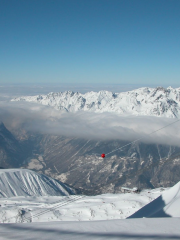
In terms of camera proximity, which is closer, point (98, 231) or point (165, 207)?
point (98, 231)

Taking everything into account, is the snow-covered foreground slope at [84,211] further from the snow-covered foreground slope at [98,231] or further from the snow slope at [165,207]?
the snow-covered foreground slope at [98,231]

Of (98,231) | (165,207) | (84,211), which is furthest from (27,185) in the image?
(98,231)

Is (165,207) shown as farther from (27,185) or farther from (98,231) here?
(27,185)

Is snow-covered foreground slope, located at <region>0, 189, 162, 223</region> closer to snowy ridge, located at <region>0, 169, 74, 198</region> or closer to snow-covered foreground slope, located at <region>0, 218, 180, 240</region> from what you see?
snow-covered foreground slope, located at <region>0, 218, 180, 240</region>

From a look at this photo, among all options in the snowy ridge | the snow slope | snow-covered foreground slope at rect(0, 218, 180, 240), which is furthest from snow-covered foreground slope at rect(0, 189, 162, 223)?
the snowy ridge

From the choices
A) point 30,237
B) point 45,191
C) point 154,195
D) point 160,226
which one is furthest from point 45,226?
point 45,191

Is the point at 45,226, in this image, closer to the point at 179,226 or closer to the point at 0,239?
the point at 0,239
